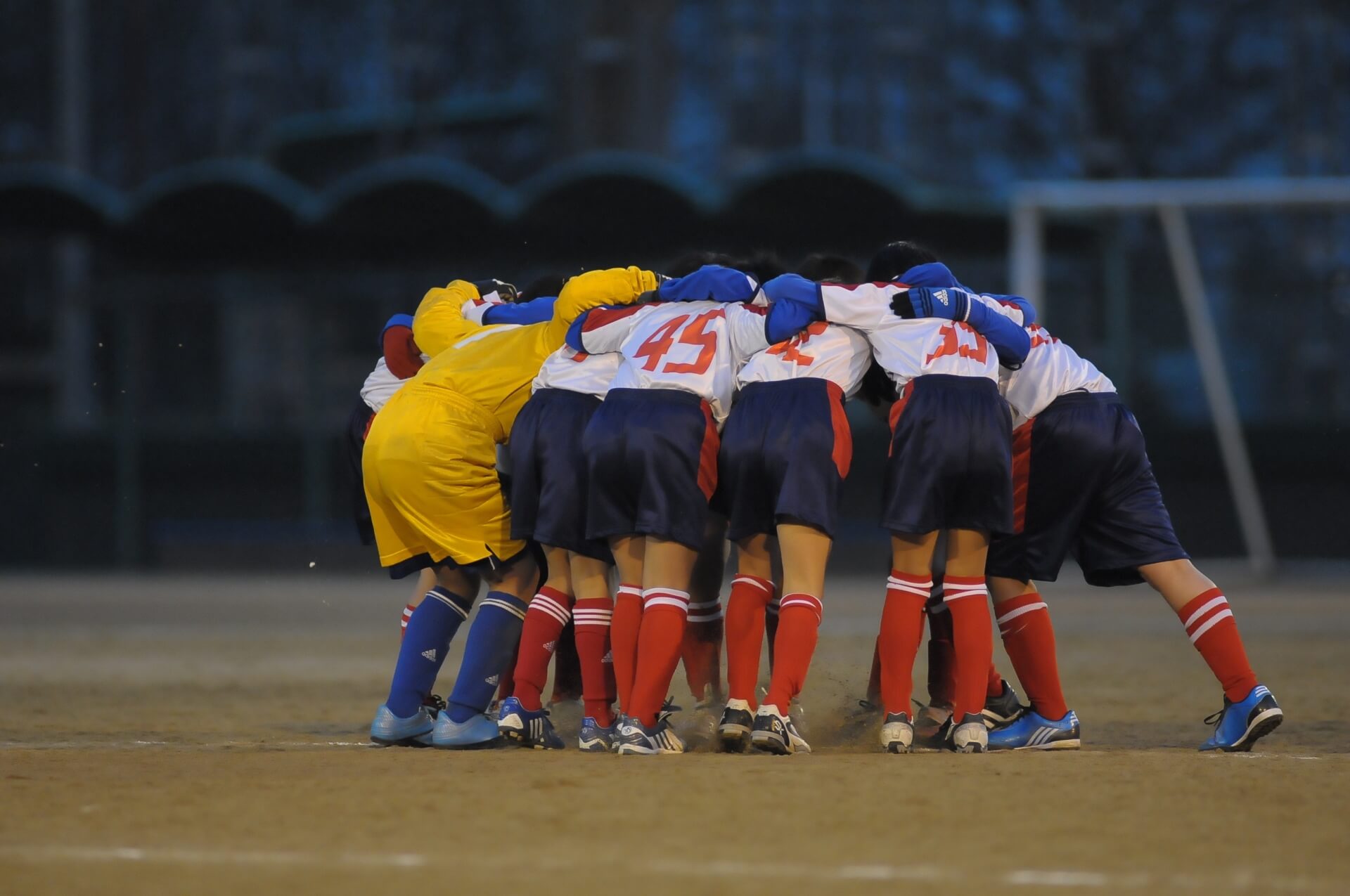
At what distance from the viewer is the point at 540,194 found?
16.8 metres

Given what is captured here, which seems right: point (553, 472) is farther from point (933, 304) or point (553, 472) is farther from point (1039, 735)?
point (1039, 735)

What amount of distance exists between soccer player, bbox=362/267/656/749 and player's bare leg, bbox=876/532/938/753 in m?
1.40

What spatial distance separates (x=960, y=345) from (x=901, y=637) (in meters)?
1.03

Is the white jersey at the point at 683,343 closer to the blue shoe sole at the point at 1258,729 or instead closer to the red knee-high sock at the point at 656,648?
the red knee-high sock at the point at 656,648

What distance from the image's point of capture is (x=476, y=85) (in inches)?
977

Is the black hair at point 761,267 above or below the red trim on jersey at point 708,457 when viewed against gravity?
above

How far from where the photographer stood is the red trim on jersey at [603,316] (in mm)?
5793

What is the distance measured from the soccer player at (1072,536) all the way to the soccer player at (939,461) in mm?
279

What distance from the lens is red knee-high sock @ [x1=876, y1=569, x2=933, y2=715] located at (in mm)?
5398

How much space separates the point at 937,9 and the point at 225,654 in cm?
1588

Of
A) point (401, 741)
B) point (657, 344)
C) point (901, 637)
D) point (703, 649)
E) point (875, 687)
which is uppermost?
point (657, 344)

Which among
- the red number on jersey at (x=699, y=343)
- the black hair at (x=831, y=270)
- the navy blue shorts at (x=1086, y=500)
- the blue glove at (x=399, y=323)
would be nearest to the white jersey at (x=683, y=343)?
the red number on jersey at (x=699, y=343)

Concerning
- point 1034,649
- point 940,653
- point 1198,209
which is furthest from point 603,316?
point 1198,209

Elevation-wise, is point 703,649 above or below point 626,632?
below
